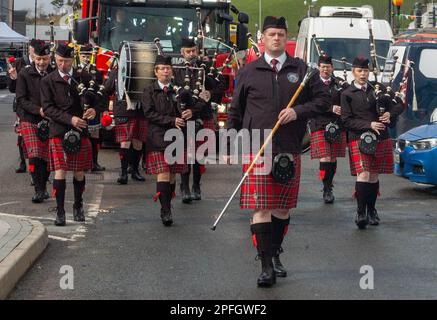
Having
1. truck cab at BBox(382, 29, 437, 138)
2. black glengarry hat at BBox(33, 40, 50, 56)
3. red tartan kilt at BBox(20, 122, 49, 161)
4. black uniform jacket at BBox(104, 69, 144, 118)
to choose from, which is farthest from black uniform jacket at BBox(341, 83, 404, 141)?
truck cab at BBox(382, 29, 437, 138)

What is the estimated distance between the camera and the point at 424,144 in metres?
14.3

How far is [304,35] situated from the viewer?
24859 mm

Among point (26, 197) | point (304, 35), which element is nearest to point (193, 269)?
point (26, 197)

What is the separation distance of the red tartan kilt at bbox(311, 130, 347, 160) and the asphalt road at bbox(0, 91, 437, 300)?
57cm

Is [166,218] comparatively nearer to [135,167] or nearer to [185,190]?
[185,190]

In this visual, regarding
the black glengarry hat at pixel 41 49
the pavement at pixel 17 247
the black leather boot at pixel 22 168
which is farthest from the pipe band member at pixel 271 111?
the black leather boot at pixel 22 168

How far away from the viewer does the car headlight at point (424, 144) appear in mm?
14156

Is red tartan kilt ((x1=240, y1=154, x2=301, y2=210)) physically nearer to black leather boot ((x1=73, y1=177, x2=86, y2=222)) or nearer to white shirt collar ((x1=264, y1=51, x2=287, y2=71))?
white shirt collar ((x1=264, y1=51, x2=287, y2=71))

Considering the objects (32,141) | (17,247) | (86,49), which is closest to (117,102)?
(86,49)

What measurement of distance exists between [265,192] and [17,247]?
2041mm

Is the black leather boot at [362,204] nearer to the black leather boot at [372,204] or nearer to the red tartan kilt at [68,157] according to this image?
the black leather boot at [372,204]

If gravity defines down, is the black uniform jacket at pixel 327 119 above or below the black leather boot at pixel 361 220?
above

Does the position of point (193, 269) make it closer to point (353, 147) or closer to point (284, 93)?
point (284, 93)

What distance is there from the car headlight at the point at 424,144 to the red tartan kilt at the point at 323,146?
1415 mm
